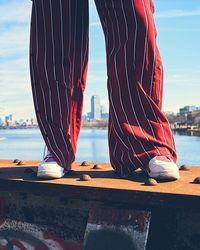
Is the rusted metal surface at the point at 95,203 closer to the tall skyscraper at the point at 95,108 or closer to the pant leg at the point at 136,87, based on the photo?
the pant leg at the point at 136,87

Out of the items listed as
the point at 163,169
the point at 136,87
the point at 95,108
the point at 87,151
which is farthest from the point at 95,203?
the point at 95,108

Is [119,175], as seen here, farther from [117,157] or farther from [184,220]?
[184,220]

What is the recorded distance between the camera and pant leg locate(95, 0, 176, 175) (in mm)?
1457

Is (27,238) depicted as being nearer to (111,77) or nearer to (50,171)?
(50,171)

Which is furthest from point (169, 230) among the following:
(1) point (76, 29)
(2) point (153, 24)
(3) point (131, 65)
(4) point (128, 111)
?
(1) point (76, 29)

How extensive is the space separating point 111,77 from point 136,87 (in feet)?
0.39

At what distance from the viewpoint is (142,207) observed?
1.16 meters

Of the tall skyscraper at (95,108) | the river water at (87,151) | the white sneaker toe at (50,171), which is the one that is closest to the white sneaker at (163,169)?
the white sneaker toe at (50,171)

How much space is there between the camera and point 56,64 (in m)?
1.63

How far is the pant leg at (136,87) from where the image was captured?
4.78 feet

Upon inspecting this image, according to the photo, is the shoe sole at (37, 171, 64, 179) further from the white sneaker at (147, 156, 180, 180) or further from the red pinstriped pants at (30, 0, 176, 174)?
the white sneaker at (147, 156, 180, 180)

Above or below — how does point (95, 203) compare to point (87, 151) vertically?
above

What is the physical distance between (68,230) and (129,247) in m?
0.28

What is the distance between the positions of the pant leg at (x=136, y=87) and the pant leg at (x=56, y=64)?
0.19 metres
